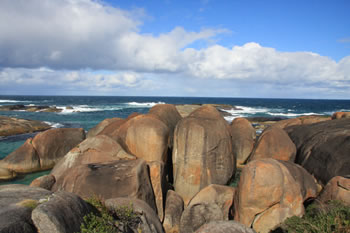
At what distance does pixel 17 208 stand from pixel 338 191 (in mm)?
9097

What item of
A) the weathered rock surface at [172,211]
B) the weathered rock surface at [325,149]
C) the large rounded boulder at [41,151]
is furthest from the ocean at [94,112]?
the weathered rock surface at [325,149]

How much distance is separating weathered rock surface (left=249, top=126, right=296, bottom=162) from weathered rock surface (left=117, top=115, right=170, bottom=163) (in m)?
5.13

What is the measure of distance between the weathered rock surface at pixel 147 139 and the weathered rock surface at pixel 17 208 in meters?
6.96

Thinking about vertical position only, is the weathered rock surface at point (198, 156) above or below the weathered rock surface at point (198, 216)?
above

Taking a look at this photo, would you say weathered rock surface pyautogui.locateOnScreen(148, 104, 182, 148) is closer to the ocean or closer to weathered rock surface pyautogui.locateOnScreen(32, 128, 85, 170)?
weathered rock surface pyautogui.locateOnScreen(32, 128, 85, 170)

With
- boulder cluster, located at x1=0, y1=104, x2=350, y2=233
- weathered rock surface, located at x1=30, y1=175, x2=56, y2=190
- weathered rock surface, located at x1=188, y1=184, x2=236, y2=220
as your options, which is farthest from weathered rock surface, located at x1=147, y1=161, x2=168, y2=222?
weathered rock surface, located at x1=30, y1=175, x2=56, y2=190

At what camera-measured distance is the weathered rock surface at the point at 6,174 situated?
15.1 meters

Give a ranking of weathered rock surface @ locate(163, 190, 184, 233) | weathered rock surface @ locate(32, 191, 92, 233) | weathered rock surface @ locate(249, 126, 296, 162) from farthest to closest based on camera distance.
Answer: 1. weathered rock surface @ locate(249, 126, 296, 162)
2. weathered rock surface @ locate(163, 190, 184, 233)
3. weathered rock surface @ locate(32, 191, 92, 233)

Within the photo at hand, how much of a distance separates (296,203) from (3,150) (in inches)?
865

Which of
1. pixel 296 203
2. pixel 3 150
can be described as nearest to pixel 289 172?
pixel 296 203

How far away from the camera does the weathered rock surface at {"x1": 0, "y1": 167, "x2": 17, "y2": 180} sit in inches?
595

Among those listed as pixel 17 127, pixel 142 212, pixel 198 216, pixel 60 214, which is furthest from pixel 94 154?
pixel 17 127

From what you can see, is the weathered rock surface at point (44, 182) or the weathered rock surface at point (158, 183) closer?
the weathered rock surface at point (158, 183)

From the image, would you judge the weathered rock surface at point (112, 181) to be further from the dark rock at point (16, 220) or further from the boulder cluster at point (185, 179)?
the dark rock at point (16, 220)
